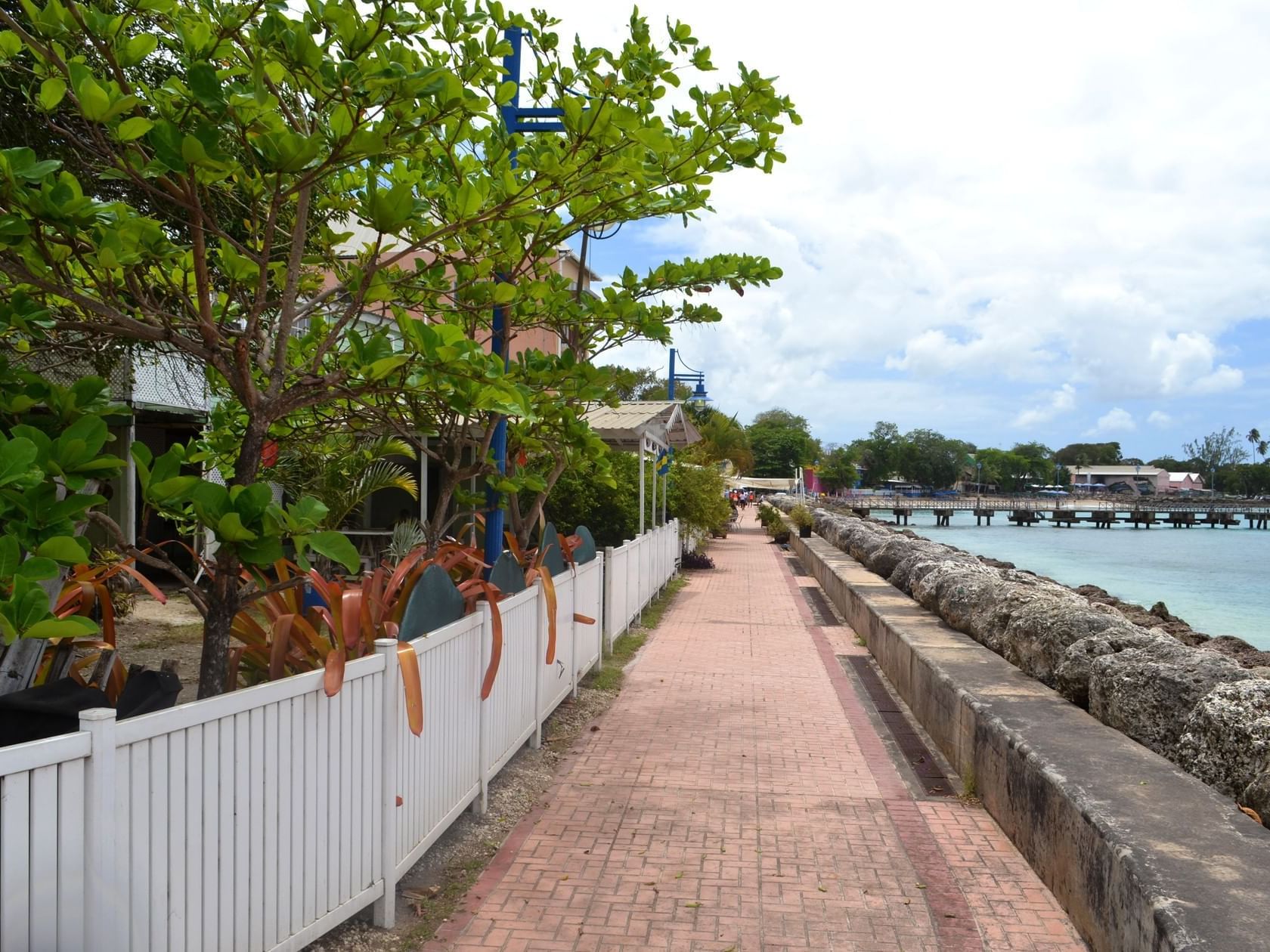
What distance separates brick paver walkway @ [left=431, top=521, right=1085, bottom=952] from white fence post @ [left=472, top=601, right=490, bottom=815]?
0.92ft

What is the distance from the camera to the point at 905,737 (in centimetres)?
752

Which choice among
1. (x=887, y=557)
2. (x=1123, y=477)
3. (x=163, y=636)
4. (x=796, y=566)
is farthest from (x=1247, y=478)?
(x=163, y=636)

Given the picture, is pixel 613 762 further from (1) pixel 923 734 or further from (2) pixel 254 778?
(2) pixel 254 778

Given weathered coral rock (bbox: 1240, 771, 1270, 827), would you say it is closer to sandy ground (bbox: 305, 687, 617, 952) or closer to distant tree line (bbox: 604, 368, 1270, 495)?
sandy ground (bbox: 305, 687, 617, 952)

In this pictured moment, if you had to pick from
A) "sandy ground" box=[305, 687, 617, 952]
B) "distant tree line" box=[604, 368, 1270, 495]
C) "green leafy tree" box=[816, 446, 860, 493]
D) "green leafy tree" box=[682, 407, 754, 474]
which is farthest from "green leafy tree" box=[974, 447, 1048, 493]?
"sandy ground" box=[305, 687, 617, 952]


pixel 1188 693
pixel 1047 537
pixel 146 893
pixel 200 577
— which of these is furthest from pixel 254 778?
pixel 1047 537

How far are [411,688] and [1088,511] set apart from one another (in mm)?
110061

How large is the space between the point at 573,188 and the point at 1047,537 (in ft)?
249

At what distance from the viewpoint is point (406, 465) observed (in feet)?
67.1

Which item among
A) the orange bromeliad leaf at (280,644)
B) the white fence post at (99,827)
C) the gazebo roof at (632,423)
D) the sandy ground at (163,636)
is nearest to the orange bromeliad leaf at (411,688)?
the orange bromeliad leaf at (280,644)

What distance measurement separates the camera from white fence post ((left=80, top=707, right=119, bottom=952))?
2383mm

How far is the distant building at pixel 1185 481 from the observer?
491 feet

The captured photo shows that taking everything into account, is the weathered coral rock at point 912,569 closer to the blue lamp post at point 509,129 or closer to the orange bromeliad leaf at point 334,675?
the blue lamp post at point 509,129

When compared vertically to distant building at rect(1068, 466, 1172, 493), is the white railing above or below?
below
